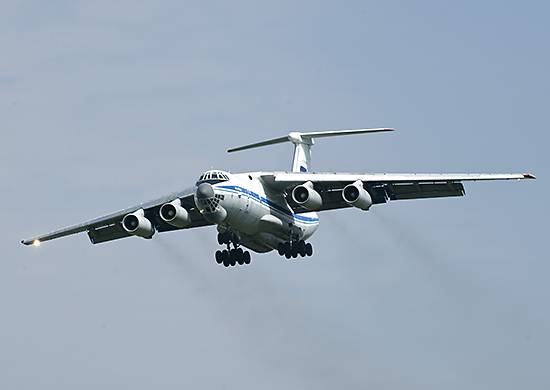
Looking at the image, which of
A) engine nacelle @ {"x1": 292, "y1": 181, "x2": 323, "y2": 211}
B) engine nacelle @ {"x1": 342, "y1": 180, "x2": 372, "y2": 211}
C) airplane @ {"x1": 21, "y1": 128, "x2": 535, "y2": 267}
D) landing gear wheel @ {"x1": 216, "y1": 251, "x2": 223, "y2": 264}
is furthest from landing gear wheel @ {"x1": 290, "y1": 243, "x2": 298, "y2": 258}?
engine nacelle @ {"x1": 342, "y1": 180, "x2": 372, "y2": 211}

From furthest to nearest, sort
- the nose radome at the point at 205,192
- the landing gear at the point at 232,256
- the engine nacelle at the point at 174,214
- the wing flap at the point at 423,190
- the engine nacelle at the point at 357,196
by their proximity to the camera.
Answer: the landing gear at the point at 232,256, the engine nacelle at the point at 174,214, the wing flap at the point at 423,190, the engine nacelle at the point at 357,196, the nose radome at the point at 205,192

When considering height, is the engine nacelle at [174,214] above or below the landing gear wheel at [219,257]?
above

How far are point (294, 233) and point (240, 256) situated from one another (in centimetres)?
180

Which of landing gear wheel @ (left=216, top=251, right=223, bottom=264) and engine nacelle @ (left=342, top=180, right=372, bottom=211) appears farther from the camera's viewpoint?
landing gear wheel @ (left=216, top=251, right=223, bottom=264)

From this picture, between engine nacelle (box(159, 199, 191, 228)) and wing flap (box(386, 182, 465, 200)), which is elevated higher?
wing flap (box(386, 182, 465, 200))

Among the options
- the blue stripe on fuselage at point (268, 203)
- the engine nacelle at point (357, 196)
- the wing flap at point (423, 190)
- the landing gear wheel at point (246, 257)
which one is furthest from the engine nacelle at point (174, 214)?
the wing flap at point (423, 190)

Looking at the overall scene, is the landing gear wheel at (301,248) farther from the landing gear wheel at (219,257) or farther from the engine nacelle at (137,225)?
the engine nacelle at (137,225)

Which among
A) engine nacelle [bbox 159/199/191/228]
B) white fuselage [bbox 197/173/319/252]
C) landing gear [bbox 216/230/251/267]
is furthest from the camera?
landing gear [bbox 216/230/251/267]

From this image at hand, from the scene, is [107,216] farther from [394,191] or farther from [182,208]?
[394,191]

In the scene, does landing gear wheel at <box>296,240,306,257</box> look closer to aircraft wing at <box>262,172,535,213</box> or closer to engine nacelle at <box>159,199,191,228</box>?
aircraft wing at <box>262,172,535,213</box>

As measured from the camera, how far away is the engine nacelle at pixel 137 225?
46375 mm

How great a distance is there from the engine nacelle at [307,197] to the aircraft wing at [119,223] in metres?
2.99

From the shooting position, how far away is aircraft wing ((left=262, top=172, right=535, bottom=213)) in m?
45.1

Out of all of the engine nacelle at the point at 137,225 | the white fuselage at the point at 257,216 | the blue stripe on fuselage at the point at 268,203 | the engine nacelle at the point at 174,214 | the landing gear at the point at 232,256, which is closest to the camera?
the white fuselage at the point at 257,216
